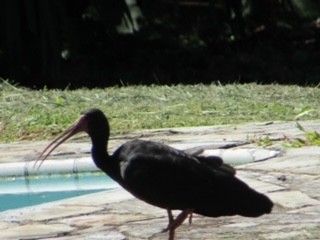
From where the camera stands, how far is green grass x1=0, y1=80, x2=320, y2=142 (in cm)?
930

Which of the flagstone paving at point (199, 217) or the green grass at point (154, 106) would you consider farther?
the green grass at point (154, 106)

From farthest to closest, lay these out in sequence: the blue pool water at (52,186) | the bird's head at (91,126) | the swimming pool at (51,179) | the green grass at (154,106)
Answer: the green grass at (154,106), the swimming pool at (51,179), the blue pool water at (52,186), the bird's head at (91,126)

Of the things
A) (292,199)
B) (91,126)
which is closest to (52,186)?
(292,199)

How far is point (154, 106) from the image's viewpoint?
10023 millimetres

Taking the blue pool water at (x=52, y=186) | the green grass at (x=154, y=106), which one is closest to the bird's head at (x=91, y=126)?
the blue pool water at (x=52, y=186)

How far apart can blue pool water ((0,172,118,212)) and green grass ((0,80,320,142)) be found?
1100 millimetres

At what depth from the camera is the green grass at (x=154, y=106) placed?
30.5 ft

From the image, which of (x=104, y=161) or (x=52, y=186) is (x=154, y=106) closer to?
(x=52, y=186)

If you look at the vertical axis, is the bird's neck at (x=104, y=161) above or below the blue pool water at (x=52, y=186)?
above

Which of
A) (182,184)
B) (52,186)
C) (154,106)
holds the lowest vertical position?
(154,106)

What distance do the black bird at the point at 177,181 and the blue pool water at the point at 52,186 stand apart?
2591 millimetres

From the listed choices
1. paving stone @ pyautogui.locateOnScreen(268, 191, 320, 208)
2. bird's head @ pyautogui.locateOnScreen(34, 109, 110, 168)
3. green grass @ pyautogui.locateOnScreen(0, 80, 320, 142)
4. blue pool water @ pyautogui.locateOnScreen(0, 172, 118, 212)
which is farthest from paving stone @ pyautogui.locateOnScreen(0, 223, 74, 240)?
green grass @ pyautogui.locateOnScreen(0, 80, 320, 142)

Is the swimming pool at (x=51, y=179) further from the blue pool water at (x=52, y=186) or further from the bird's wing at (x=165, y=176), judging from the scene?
the bird's wing at (x=165, y=176)

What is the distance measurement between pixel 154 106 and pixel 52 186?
235 cm
